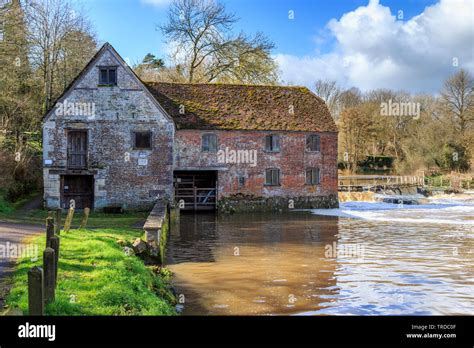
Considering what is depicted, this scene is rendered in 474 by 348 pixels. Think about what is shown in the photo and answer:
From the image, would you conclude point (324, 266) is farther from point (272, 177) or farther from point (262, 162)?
point (272, 177)

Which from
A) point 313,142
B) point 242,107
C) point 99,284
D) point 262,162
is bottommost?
point 99,284

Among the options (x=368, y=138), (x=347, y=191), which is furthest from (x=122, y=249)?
(x=368, y=138)

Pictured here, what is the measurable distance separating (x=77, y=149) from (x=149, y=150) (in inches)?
164

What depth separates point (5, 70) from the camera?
101ft

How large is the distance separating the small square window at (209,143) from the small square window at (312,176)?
682 cm

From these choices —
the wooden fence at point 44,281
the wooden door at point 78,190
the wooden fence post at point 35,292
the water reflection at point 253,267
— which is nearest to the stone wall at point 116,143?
the wooden door at point 78,190

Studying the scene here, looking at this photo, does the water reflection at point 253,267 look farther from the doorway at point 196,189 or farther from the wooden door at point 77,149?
the wooden door at point 77,149

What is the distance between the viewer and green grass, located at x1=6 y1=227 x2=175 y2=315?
305 inches

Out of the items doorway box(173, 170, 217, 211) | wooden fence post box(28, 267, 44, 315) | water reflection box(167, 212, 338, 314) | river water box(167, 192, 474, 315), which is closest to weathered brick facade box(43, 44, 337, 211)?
doorway box(173, 170, 217, 211)

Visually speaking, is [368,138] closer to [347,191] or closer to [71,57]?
[347,191]

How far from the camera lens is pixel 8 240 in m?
14.7

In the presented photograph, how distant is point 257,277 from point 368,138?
5365 cm

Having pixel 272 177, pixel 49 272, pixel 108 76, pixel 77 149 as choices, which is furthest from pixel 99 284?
pixel 272 177
